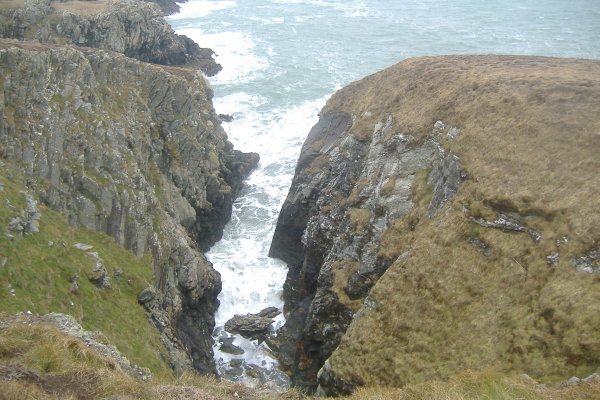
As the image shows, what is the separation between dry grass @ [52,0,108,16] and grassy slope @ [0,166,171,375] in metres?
40.6

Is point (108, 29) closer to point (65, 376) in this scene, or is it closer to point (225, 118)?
point (225, 118)

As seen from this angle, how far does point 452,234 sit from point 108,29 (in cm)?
5229

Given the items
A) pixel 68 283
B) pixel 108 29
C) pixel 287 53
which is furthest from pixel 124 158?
pixel 287 53

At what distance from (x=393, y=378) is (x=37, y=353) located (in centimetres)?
1434

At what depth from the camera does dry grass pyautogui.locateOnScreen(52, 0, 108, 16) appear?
56594 mm

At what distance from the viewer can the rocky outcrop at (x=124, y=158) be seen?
86.4 feet

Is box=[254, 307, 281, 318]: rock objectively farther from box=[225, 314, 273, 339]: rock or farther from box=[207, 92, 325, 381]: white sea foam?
box=[207, 92, 325, 381]: white sea foam

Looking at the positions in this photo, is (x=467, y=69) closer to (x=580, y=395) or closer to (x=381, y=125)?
(x=381, y=125)

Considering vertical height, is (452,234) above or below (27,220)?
below

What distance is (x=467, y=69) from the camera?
Result: 37.2 m

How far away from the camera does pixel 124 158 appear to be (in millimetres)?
30484

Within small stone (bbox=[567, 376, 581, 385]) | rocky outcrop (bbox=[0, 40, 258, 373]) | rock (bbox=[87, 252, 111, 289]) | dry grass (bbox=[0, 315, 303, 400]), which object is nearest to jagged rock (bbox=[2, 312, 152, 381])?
dry grass (bbox=[0, 315, 303, 400])

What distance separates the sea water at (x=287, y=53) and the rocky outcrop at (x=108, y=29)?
7.36 m

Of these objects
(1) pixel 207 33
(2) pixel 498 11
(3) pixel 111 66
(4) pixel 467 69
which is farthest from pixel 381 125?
→ (2) pixel 498 11
